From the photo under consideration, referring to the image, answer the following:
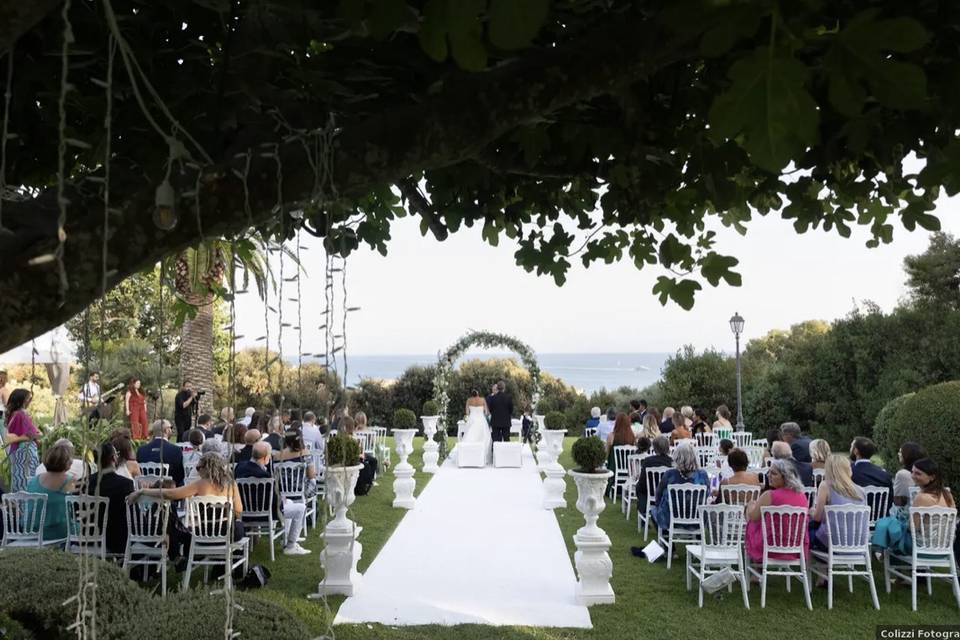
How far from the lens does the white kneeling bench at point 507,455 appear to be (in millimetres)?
14969

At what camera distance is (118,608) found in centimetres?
398

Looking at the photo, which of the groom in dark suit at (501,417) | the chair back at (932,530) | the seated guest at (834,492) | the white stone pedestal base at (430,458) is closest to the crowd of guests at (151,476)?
the white stone pedestal base at (430,458)

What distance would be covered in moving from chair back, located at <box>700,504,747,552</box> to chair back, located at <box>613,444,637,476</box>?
4121 mm

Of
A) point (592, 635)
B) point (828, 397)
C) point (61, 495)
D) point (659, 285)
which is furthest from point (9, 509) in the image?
point (828, 397)

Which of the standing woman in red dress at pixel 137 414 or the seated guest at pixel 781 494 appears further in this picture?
the standing woman in red dress at pixel 137 414

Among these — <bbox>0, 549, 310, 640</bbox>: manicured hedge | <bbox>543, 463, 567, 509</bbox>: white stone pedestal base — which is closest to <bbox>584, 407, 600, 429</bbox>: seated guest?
<bbox>543, 463, 567, 509</bbox>: white stone pedestal base

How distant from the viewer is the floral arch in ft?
58.6

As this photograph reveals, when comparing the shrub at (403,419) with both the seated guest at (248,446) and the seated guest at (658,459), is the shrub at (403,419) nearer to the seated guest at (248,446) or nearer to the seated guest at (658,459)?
the seated guest at (248,446)

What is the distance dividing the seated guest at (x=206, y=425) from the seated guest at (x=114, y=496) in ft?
12.6

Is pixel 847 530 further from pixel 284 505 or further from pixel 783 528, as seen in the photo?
pixel 284 505

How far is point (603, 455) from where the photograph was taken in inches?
283

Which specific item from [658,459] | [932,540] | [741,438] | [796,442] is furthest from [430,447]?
[932,540]

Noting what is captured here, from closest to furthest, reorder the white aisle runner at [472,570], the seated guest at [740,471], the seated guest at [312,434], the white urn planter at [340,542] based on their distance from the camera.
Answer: the white aisle runner at [472,570]
the white urn planter at [340,542]
the seated guest at [740,471]
the seated guest at [312,434]

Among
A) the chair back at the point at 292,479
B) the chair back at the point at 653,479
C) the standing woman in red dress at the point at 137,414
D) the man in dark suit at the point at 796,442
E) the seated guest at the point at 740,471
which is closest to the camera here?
the seated guest at the point at 740,471
